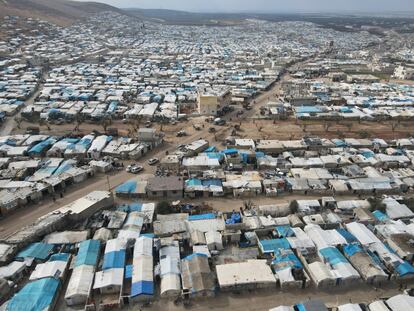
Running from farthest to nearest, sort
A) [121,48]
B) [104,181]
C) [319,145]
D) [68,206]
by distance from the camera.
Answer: [121,48]
[319,145]
[104,181]
[68,206]

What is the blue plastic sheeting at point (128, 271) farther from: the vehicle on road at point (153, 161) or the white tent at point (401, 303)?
the vehicle on road at point (153, 161)

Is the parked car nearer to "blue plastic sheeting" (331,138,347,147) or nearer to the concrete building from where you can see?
the concrete building

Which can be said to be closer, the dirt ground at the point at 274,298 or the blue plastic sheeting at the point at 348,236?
the dirt ground at the point at 274,298

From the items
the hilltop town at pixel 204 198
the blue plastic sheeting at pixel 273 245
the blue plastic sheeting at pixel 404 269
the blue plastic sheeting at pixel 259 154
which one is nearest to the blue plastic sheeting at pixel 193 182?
the hilltop town at pixel 204 198

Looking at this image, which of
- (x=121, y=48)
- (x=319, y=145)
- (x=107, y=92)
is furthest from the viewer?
(x=121, y=48)

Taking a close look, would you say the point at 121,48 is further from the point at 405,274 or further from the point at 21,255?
the point at 405,274

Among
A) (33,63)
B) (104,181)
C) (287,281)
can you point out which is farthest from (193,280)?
(33,63)

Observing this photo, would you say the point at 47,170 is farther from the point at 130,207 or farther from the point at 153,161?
the point at 130,207
